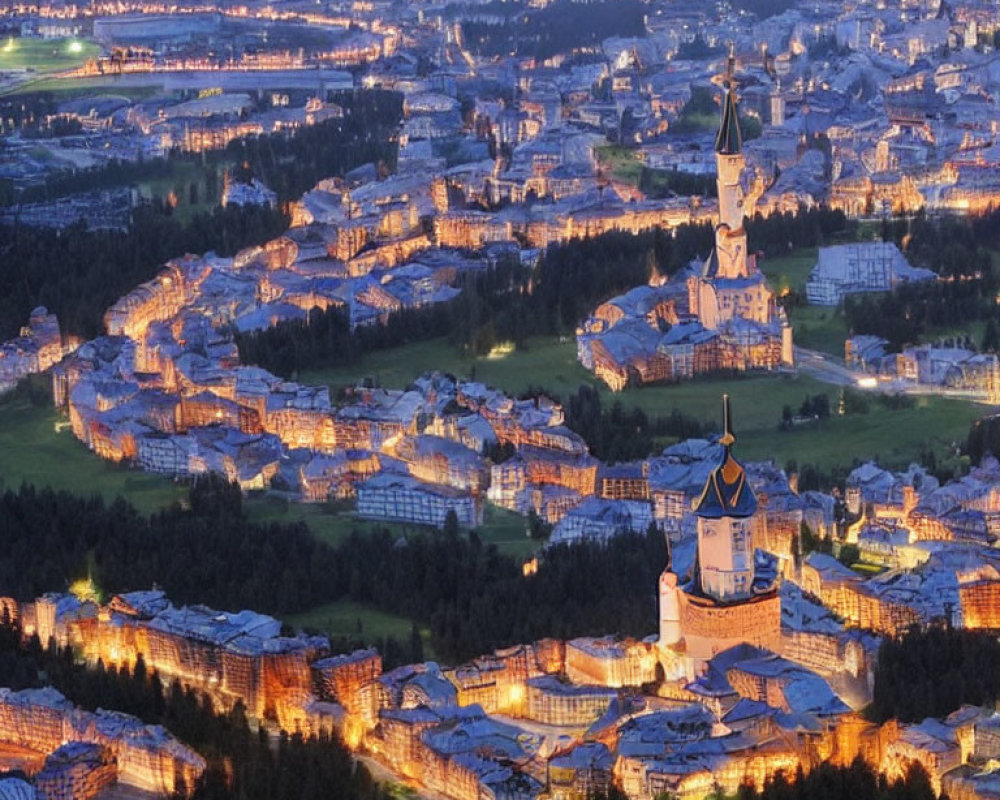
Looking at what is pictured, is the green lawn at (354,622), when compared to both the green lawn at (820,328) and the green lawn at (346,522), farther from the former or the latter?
the green lawn at (820,328)

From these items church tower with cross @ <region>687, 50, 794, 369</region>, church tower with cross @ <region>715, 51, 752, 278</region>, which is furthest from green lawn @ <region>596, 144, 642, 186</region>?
church tower with cross @ <region>687, 50, 794, 369</region>

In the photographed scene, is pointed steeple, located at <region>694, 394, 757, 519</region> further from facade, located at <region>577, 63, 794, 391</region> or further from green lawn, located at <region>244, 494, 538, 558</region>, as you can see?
facade, located at <region>577, 63, 794, 391</region>

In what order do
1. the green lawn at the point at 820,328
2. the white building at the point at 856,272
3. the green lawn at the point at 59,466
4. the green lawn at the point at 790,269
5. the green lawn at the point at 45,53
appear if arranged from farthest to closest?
1. the green lawn at the point at 45,53
2. the green lawn at the point at 790,269
3. the white building at the point at 856,272
4. the green lawn at the point at 820,328
5. the green lawn at the point at 59,466

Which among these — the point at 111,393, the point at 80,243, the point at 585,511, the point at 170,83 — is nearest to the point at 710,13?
the point at 170,83

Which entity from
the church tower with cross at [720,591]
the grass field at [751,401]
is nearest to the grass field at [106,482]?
the grass field at [751,401]

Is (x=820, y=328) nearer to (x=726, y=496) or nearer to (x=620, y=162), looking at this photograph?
(x=726, y=496)

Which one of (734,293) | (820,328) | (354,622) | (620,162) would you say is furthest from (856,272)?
(354,622)
